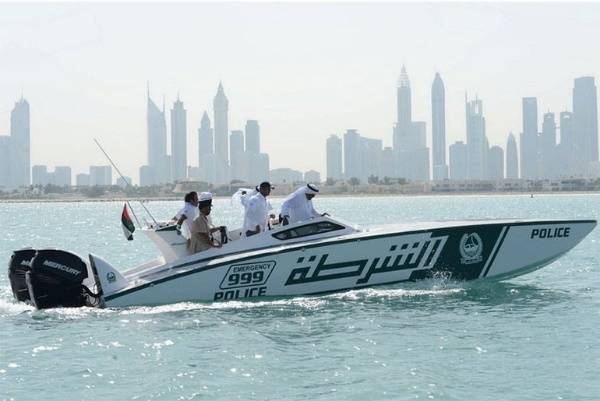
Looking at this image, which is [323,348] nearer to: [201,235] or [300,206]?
[201,235]

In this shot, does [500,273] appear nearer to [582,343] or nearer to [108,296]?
[582,343]

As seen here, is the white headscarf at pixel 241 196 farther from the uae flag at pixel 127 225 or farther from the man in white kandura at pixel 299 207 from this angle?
the uae flag at pixel 127 225

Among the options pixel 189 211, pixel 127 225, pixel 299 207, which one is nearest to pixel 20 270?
pixel 127 225

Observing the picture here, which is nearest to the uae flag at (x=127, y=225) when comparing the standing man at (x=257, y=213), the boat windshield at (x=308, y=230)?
the standing man at (x=257, y=213)

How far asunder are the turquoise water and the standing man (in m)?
1.33

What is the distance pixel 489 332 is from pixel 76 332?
18.8ft

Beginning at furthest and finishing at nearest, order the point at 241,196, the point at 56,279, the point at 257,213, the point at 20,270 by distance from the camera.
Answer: the point at 241,196
the point at 257,213
the point at 20,270
the point at 56,279

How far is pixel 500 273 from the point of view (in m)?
15.4

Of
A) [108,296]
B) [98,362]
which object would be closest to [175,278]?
[108,296]

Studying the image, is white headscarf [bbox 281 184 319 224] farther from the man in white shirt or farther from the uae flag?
Answer: the uae flag

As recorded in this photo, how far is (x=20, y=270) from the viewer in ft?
46.1

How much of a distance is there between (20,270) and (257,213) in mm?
3916

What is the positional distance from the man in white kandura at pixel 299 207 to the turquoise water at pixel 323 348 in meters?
1.42

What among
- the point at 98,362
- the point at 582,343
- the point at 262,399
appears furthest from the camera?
the point at 582,343
